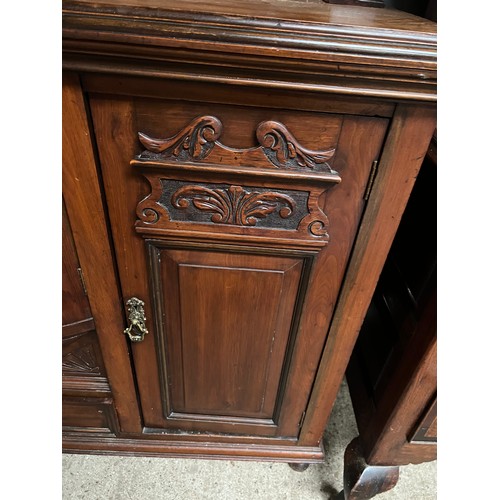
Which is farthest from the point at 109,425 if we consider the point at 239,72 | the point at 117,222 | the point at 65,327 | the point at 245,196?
the point at 239,72

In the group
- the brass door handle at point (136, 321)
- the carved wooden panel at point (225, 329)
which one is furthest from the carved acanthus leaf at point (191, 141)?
the brass door handle at point (136, 321)

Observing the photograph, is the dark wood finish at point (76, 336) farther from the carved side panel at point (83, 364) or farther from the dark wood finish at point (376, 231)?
the dark wood finish at point (376, 231)

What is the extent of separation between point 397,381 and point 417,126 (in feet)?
1.55

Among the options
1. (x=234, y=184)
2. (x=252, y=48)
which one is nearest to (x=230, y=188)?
(x=234, y=184)

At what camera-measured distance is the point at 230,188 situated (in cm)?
52

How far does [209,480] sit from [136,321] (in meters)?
0.53

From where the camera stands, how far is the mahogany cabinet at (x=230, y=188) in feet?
1.33

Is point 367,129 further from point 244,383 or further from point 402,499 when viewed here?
point 402,499

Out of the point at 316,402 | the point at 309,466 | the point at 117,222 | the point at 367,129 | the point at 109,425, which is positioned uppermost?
the point at 367,129

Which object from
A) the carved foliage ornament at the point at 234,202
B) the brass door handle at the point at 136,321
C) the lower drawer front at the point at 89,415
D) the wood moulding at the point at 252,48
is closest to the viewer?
the wood moulding at the point at 252,48

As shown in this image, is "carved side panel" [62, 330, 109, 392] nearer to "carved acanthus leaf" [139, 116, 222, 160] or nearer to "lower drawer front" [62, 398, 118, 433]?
"lower drawer front" [62, 398, 118, 433]

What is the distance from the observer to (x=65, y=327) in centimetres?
68

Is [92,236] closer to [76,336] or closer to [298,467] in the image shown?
[76,336]

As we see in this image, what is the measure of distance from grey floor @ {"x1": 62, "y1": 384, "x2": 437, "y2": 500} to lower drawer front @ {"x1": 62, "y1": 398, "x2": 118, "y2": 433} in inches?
6.1
